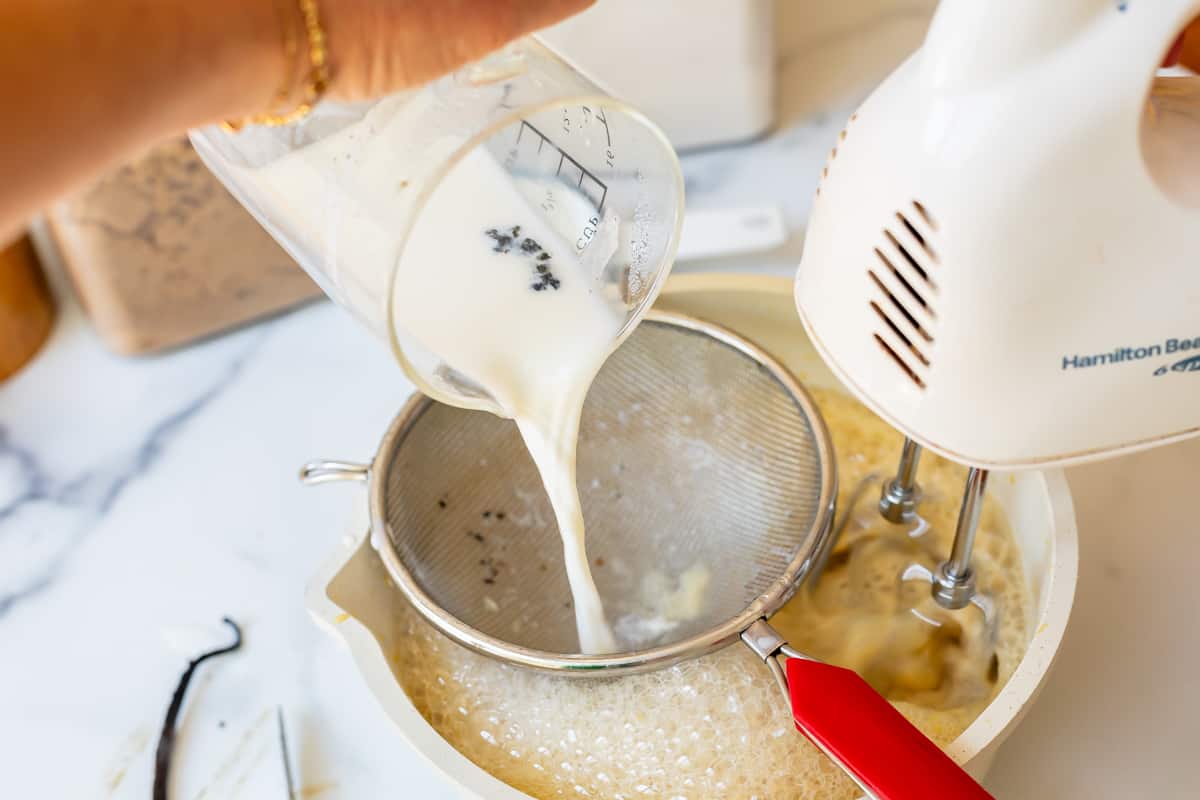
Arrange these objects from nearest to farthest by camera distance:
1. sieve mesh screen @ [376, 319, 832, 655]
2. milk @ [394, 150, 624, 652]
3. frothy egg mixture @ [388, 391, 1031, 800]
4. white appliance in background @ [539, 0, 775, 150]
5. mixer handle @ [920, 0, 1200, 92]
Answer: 1. mixer handle @ [920, 0, 1200, 92]
2. milk @ [394, 150, 624, 652]
3. frothy egg mixture @ [388, 391, 1031, 800]
4. sieve mesh screen @ [376, 319, 832, 655]
5. white appliance in background @ [539, 0, 775, 150]

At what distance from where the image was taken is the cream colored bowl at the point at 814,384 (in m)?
0.59

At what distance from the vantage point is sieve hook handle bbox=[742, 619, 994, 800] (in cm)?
53

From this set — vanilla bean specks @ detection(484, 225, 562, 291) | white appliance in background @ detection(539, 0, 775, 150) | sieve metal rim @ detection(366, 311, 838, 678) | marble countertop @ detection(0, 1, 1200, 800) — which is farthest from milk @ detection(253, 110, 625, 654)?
white appliance in background @ detection(539, 0, 775, 150)

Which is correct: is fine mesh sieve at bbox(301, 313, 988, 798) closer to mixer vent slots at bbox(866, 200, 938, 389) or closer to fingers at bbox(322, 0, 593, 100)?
mixer vent slots at bbox(866, 200, 938, 389)

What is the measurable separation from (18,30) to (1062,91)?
14.7 inches

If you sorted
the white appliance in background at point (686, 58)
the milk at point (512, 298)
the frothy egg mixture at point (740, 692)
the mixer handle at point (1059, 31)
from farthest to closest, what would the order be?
1. the white appliance in background at point (686, 58)
2. the frothy egg mixture at point (740, 692)
3. the milk at point (512, 298)
4. the mixer handle at point (1059, 31)

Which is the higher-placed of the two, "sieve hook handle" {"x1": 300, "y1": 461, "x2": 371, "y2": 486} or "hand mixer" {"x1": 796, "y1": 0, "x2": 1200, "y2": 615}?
"hand mixer" {"x1": 796, "y1": 0, "x2": 1200, "y2": 615}

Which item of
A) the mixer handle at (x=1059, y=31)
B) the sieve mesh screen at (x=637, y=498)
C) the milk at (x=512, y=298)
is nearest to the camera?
the mixer handle at (x=1059, y=31)

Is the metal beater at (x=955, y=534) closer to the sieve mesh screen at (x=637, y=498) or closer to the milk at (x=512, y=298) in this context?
the sieve mesh screen at (x=637, y=498)

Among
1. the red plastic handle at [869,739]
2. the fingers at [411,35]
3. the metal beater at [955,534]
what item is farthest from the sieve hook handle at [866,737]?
the fingers at [411,35]

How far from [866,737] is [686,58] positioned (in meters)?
0.63

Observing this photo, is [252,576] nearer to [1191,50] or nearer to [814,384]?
[814,384]

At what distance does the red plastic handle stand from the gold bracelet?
1.19 ft

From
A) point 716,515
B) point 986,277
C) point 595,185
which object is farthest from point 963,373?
point 716,515
